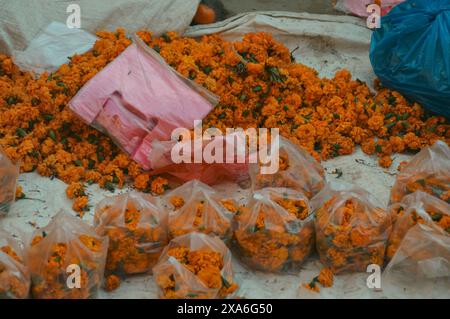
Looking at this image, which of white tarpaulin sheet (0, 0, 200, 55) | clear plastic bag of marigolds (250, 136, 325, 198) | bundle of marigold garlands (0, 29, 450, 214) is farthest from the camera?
white tarpaulin sheet (0, 0, 200, 55)

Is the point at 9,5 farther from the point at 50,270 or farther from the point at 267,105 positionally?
the point at 50,270

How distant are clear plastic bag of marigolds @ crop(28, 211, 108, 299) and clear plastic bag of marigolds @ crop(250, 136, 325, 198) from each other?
871mm

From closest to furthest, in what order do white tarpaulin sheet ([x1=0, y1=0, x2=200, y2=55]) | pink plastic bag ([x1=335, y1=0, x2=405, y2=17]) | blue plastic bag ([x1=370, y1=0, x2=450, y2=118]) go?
blue plastic bag ([x1=370, y1=0, x2=450, y2=118])
white tarpaulin sheet ([x1=0, y1=0, x2=200, y2=55])
pink plastic bag ([x1=335, y1=0, x2=405, y2=17])

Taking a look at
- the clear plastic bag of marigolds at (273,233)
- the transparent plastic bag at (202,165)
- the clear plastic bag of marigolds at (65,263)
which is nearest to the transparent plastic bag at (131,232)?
the clear plastic bag of marigolds at (65,263)

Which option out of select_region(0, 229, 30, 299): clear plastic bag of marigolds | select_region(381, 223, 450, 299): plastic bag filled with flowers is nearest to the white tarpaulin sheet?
select_region(0, 229, 30, 299): clear plastic bag of marigolds

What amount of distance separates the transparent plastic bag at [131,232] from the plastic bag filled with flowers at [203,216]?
0.20 feet

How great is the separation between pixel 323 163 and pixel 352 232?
0.91 m

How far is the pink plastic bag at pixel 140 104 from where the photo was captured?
137 inches

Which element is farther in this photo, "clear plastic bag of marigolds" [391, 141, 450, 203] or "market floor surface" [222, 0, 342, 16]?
"market floor surface" [222, 0, 342, 16]

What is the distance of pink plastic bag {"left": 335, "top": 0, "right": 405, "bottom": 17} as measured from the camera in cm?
465

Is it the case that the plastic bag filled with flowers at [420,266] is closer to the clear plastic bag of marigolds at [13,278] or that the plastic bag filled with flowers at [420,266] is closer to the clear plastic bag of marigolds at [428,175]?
the clear plastic bag of marigolds at [428,175]

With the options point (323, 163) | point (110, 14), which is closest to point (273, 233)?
point (323, 163)

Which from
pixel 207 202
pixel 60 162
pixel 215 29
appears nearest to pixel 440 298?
pixel 207 202

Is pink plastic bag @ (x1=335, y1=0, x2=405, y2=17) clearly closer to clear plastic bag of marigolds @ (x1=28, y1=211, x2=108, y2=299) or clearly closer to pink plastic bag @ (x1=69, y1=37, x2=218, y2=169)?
pink plastic bag @ (x1=69, y1=37, x2=218, y2=169)
